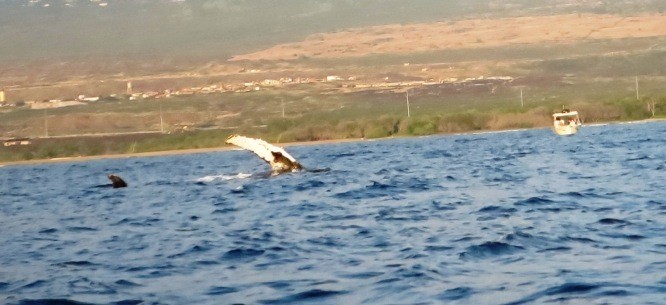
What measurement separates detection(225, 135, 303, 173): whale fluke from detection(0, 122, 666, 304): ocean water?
550 centimetres

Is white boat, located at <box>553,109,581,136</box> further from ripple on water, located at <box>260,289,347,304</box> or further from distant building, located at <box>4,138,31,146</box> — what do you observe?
ripple on water, located at <box>260,289,347,304</box>

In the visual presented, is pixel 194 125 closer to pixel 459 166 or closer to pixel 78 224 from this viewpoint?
pixel 459 166

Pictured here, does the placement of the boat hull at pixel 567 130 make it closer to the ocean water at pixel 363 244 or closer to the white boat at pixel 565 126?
the white boat at pixel 565 126

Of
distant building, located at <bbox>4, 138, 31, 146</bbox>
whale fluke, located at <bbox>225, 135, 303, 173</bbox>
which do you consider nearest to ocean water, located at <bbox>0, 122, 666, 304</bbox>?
whale fluke, located at <bbox>225, 135, 303, 173</bbox>

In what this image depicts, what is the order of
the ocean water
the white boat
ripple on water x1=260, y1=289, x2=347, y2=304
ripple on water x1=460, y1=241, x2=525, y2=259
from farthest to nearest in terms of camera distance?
1. the white boat
2. ripple on water x1=460, y1=241, x2=525, y2=259
3. the ocean water
4. ripple on water x1=260, y1=289, x2=347, y2=304

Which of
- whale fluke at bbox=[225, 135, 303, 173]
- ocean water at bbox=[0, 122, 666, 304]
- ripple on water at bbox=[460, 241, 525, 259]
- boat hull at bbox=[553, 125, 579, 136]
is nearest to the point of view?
ocean water at bbox=[0, 122, 666, 304]

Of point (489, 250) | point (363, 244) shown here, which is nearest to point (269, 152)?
point (363, 244)

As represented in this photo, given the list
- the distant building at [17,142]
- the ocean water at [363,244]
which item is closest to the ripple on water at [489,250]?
the ocean water at [363,244]

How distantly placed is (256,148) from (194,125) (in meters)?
131

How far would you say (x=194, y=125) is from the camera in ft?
577

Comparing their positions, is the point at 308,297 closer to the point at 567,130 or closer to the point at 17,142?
the point at 567,130

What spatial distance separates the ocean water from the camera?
17156 millimetres

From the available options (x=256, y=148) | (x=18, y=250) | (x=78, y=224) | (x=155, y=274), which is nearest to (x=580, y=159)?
(x=256, y=148)

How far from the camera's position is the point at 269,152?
156ft
